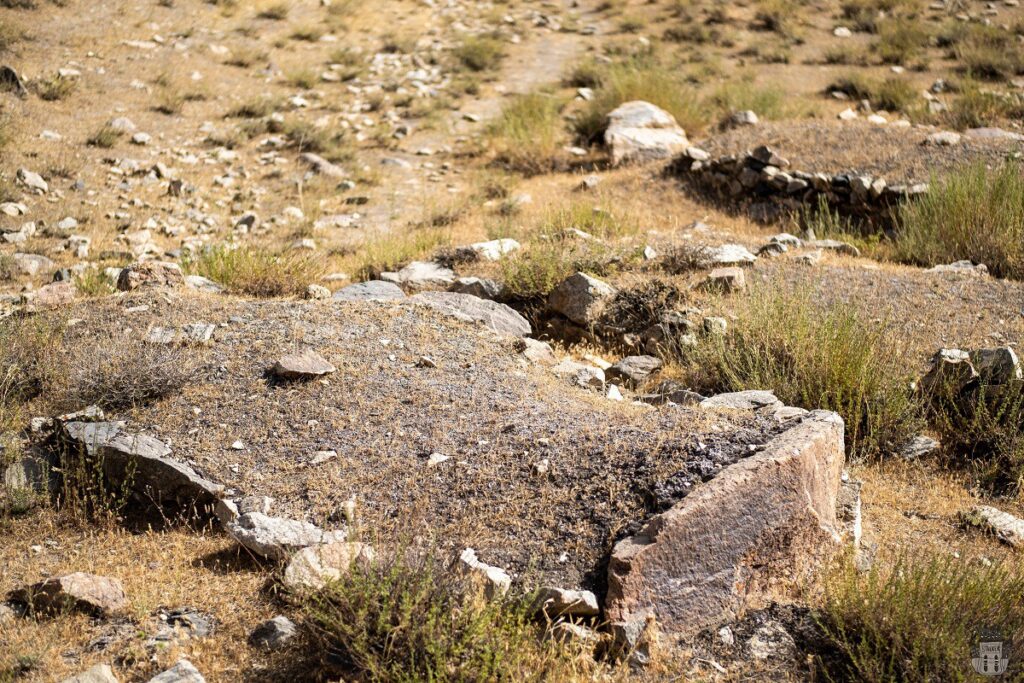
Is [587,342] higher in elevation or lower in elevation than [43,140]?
lower

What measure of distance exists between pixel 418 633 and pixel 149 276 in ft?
13.4

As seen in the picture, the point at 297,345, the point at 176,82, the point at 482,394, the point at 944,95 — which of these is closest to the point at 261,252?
the point at 297,345

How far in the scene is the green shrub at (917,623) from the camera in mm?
2973

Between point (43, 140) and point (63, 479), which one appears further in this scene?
point (43, 140)

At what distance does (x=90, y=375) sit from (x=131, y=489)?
32.5 inches

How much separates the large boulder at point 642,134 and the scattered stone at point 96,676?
8.46m

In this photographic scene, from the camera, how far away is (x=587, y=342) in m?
6.37

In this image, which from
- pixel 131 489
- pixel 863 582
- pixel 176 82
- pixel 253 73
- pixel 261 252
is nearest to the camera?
pixel 863 582

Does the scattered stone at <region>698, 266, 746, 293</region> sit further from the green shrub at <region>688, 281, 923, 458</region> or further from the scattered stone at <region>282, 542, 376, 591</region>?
the scattered stone at <region>282, 542, 376, 591</region>

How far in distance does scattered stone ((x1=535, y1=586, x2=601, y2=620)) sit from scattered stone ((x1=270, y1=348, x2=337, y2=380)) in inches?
75.5

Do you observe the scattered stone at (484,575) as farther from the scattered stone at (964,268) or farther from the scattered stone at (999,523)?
the scattered stone at (964,268)

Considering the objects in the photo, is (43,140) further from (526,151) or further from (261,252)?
(526,151)

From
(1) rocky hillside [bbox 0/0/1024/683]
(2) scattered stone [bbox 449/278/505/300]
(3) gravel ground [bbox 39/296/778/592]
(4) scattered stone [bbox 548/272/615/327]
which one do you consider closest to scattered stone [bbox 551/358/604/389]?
(1) rocky hillside [bbox 0/0/1024/683]

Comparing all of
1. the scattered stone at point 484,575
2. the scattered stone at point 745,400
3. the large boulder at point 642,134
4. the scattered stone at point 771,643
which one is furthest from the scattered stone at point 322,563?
the large boulder at point 642,134
